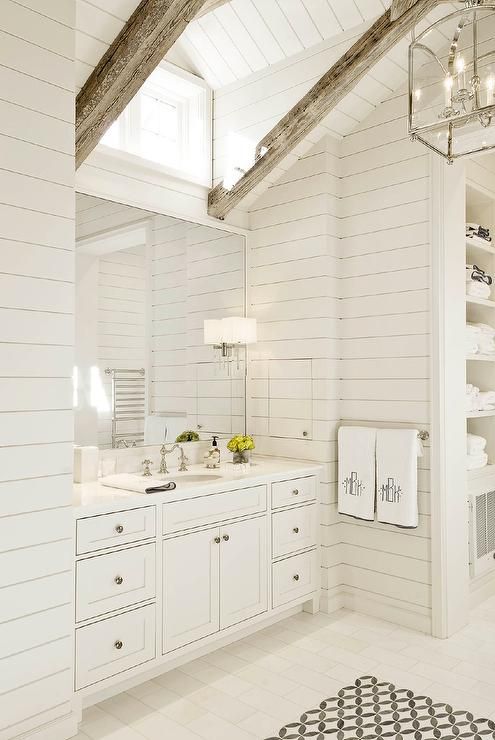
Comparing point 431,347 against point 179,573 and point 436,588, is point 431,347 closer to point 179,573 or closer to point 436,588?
point 436,588

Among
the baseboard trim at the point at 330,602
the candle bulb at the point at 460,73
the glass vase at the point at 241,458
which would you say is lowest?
the baseboard trim at the point at 330,602

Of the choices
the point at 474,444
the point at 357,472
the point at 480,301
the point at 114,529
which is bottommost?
the point at 114,529

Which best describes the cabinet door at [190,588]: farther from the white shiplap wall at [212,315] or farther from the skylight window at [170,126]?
the skylight window at [170,126]

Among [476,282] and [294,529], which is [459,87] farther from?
[294,529]

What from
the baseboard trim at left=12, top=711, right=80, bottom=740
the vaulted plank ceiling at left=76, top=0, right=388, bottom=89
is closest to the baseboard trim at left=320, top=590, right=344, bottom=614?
the baseboard trim at left=12, top=711, right=80, bottom=740

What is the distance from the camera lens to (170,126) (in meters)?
3.57

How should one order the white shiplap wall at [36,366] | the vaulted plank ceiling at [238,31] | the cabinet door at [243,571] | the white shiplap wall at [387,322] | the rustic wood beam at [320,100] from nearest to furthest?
the white shiplap wall at [36,366], the vaulted plank ceiling at [238,31], the rustic wood beam at [320,100], the cabinet door at [243,571], the white shiplap wall at [387,322]

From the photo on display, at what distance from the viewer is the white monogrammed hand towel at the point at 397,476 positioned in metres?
3.23

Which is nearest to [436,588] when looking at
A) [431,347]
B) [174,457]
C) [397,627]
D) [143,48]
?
[397,627]

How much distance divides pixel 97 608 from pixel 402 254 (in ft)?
7.81

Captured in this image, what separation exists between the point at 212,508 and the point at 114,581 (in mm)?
602

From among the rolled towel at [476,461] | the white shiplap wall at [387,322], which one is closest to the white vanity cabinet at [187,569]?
the white shiplap wall at [387,322]

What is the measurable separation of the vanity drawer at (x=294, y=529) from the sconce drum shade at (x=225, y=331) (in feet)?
3.51

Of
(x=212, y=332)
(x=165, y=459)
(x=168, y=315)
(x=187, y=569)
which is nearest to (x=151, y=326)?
(x=168, y=315)
